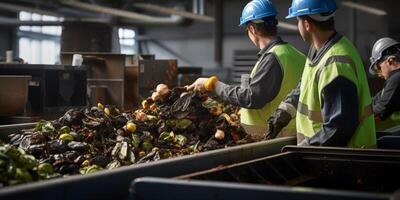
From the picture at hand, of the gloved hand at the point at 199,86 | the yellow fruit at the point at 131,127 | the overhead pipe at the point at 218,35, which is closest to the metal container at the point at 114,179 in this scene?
the yellow fruit at the point at 131,127

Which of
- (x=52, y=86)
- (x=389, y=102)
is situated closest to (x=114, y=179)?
(x=52, y=86)

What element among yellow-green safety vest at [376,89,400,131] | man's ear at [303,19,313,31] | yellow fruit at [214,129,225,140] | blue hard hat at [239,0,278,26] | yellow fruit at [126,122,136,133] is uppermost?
blue hard hat at [239,0,278,26]

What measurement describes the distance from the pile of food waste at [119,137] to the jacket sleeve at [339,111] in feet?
1.85

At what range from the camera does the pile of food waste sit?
2.48m

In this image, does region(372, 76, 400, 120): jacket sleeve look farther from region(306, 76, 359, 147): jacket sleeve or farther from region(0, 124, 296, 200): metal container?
region(0, 124, 296, 200): metal container

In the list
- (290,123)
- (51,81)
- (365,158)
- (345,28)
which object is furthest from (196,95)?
(345,28)

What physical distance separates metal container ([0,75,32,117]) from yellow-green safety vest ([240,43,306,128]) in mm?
1844

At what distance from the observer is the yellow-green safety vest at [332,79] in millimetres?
2805

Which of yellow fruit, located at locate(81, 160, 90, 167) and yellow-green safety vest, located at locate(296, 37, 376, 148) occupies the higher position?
yellow-green safety vest, located at locate(296, 37, 376, 148)

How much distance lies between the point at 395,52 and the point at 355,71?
8.17 ft

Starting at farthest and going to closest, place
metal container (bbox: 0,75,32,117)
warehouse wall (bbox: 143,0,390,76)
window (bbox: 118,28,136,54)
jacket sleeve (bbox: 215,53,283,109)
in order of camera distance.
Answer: window (bbox: 118,28,136,54) < warehouse wall (bbox: 143,0,390,76) < metal container (bbox: 0,75,32,117) < jacket sleeve (bbox: 215,53,283,109)

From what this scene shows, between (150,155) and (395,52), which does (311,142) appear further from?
(395,52)

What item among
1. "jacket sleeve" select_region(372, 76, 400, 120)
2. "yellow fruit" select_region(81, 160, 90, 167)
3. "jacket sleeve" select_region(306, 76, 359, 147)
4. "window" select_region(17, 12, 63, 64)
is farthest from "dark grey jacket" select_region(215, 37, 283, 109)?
"window" select_region(17, 12, 63, 64)

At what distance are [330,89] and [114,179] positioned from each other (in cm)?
127
